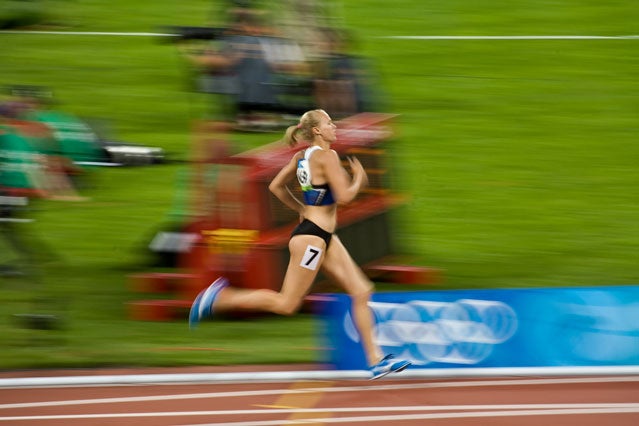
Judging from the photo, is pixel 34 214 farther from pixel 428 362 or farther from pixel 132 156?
pixel 428 362

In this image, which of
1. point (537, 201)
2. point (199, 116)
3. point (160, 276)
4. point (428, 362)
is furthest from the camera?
point (199, 116)

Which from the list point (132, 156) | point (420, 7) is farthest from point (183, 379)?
point (420, 7)

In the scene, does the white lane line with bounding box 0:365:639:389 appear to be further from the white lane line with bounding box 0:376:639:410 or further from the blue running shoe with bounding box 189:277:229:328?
the blue running shoe with bounding box 189:277:229:328

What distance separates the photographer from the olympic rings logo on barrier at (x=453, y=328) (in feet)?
30.0

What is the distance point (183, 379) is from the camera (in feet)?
30.0

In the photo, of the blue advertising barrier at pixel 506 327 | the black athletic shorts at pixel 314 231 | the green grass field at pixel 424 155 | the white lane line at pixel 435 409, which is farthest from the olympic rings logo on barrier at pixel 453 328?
the green grass field at pixel 424 155

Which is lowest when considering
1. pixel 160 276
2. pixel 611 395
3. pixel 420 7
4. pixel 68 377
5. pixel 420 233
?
pixel 611 395

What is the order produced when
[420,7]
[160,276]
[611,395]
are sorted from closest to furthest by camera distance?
[611,395] < [160,276] < [420,7]

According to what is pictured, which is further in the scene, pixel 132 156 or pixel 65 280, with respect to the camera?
pixel 132 156

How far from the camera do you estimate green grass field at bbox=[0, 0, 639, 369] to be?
1095cm

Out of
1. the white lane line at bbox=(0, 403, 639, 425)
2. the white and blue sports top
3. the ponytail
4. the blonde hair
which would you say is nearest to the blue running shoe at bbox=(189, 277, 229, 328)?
the white and blue sports top

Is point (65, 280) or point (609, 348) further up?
point (65, 280)

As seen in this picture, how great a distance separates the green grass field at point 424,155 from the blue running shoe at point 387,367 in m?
1.01

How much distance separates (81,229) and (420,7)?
10.6 meters
